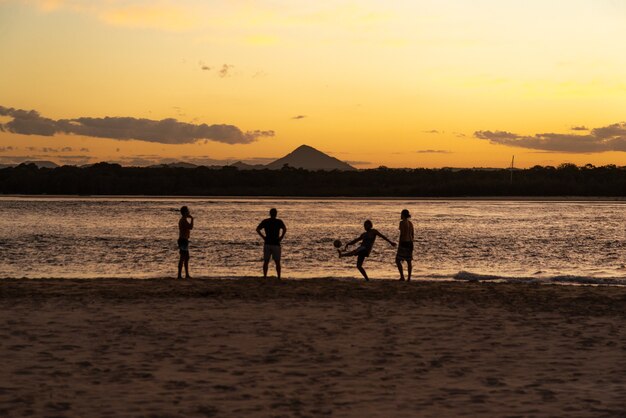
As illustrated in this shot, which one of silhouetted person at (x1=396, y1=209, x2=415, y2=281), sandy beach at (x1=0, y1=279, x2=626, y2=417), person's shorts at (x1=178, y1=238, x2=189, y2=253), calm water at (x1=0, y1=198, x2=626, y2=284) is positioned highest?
silhouetted person at (x1=396, y1=209, x2=415, y2=281)

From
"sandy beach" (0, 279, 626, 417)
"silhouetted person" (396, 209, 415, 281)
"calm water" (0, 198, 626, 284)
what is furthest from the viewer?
"calm water" (0, 198, 626, 284)

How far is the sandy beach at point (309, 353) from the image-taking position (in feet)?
26.7

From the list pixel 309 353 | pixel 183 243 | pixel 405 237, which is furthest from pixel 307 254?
pixel 309 353

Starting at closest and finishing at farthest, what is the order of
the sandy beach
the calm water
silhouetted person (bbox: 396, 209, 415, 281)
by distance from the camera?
the sandy beach < silhouetted person (bbox: 396, 209, 415, 281) < the calm water

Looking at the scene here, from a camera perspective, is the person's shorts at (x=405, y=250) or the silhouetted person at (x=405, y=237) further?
the person's shorts at (x=405, y=250)

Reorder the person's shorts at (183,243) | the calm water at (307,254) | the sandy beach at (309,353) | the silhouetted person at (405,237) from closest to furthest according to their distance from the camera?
the sandy beach at (309,353) < the silhouetted person at (405,237) < the person's shorts at (183,243) < the calm water at (307,254)

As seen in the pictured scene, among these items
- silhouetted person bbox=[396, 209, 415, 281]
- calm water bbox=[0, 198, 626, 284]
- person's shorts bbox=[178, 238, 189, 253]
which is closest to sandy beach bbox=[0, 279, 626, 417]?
silhouetted person bbox=[396, 209, 415, 281]

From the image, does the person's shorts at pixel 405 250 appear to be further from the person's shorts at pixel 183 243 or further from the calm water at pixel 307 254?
the person's shorts at pixel 183 243

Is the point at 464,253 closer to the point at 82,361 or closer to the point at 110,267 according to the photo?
the point at 110,267

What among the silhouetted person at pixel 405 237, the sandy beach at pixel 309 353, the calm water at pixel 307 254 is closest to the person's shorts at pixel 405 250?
the silhouetted person at pixel 405 237

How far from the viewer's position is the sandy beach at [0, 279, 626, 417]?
8.13m

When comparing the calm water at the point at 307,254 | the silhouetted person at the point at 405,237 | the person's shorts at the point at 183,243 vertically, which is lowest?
the calm water at the point at 307,254

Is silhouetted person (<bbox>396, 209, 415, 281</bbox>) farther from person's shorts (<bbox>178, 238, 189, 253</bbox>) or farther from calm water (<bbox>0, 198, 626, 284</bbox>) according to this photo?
person's shorts (<bbox>178, 238, 189, 253</bbox>)

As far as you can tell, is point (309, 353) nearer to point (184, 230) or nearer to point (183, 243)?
point (184, 230)
